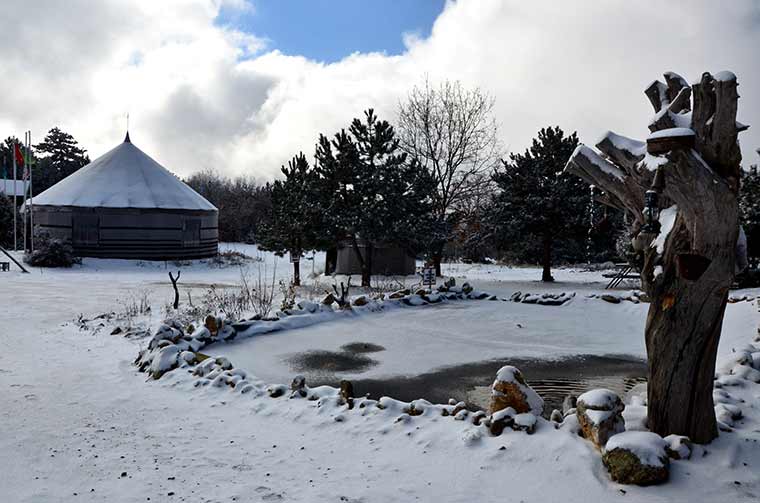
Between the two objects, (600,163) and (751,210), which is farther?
(751,210)

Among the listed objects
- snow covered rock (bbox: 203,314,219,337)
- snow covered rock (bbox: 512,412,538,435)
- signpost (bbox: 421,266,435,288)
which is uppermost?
signpost (bbox: 421,266,435,288)

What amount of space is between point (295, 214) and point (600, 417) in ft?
47.8

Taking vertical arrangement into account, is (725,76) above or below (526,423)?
above

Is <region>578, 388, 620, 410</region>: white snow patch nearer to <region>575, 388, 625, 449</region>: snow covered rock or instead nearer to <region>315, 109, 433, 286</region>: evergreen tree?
<region>575, 388, 625, 449</region>: snow covered rock

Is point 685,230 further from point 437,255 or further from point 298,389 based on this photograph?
point 437,255

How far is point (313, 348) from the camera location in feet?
29.3

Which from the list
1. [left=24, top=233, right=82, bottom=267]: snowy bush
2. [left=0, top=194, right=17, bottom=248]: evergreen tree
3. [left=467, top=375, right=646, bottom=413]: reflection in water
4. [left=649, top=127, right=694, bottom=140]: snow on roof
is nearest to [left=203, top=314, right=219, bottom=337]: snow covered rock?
[left=467, top=375, right=646, bottom=413]: reflection in water

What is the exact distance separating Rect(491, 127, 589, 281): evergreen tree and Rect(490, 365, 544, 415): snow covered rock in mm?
15016

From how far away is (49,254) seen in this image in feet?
73.8

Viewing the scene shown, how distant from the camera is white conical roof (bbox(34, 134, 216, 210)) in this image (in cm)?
2602

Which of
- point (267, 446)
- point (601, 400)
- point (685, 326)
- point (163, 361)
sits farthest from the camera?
point (163, 361)

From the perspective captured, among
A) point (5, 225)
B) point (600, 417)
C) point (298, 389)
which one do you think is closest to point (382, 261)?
point (298, 389)

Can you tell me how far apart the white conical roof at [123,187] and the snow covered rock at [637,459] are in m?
25.4

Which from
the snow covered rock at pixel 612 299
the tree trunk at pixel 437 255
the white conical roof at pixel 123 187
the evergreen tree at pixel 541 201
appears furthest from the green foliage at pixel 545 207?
the white conical roof at pixel 123 187
